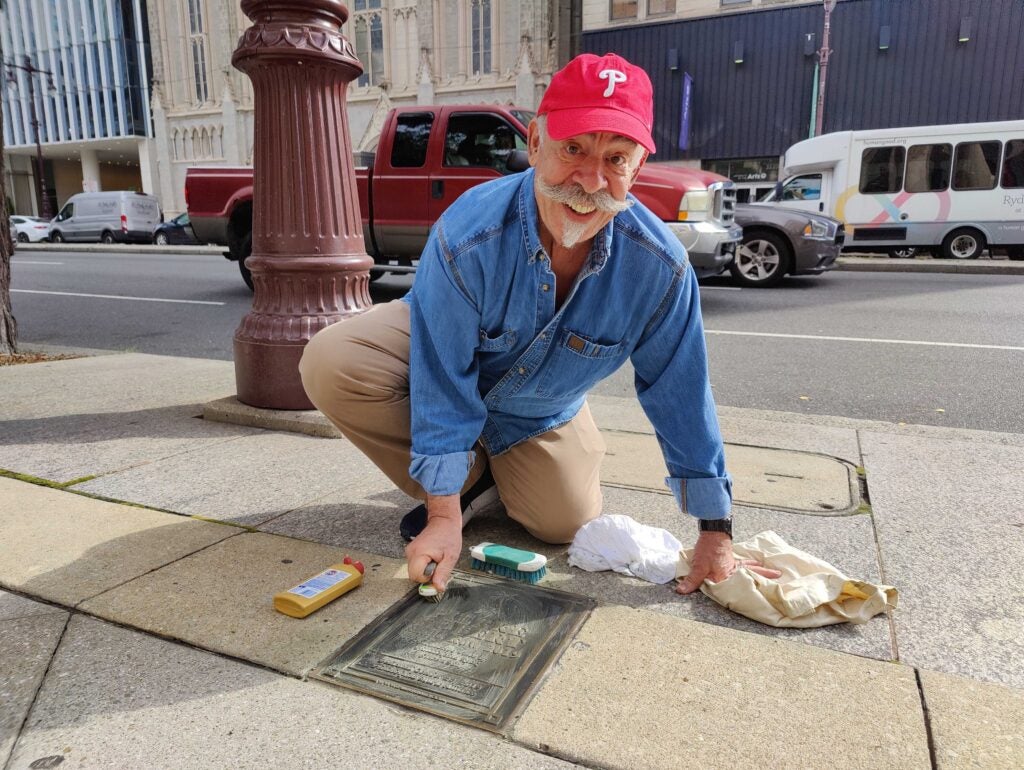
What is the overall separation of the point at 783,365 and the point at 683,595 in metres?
3.65

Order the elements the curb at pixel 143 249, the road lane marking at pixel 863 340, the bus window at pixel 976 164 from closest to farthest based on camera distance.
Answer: the road lane marking at pixel 863 340 → the bus window at pixel 976 164 → the curb at pixel 143 249

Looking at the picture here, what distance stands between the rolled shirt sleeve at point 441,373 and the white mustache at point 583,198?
32 centimetres

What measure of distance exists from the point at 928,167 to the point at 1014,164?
4.36ft

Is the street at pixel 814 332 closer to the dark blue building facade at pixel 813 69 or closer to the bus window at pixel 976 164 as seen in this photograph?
the bus window at pixel 976 164

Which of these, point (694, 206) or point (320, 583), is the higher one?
point (694, 206)

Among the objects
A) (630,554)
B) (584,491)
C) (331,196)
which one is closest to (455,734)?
(630,554)

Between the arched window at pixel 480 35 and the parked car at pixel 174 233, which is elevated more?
the arched window at pixel 480 35

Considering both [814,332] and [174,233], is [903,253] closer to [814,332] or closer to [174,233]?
[814,332]

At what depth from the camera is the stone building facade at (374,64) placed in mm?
26938

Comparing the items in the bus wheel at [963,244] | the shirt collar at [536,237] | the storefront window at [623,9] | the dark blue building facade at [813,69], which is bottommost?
the bus wheel at [963,244]

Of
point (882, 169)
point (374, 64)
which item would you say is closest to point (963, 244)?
point (882, 169)

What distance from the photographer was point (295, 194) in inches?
135

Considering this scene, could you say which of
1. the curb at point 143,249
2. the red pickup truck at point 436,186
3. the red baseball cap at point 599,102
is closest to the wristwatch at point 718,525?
the red baseball cap at point 599,102

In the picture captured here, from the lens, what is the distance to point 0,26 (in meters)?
39.4
